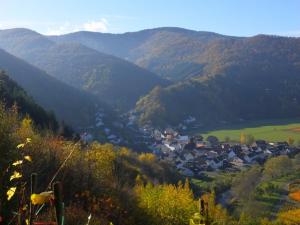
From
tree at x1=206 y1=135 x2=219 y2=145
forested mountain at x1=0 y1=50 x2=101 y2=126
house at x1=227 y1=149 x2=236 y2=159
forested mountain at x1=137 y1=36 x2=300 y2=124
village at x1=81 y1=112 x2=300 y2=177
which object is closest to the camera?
village at x1=81 y1=112 x2=300 y2=177

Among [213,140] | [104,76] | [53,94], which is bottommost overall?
[213,140]

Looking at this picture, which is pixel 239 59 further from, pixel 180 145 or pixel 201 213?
pixel 201 213

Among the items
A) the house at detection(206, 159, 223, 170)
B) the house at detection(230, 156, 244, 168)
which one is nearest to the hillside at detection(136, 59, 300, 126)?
the house at detection(230, 156, 244, 168)

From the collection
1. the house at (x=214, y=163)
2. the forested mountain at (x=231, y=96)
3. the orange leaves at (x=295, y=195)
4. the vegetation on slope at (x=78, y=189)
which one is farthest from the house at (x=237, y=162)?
the vegetation on slope at (x=78, y=189)

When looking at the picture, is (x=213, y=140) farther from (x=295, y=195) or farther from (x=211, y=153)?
(x=295, y=195)

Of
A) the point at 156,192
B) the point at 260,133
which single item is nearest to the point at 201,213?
the point at 156,192

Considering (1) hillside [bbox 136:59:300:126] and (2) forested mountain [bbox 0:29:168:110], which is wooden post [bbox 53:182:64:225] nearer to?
(1) hillside [bbox 136:59:300:126]

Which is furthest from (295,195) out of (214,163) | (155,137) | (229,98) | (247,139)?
(229,98)
